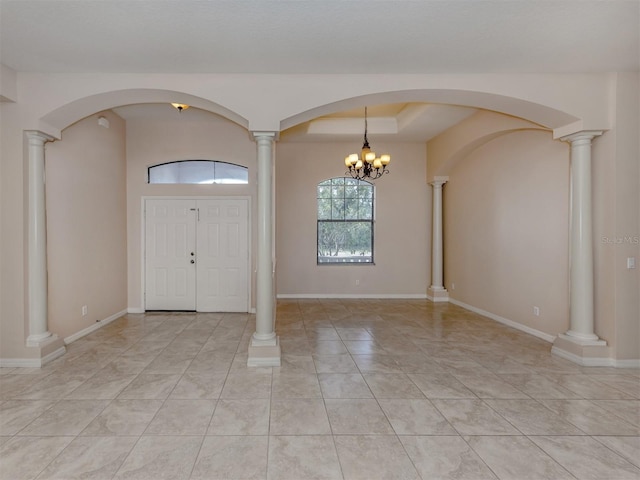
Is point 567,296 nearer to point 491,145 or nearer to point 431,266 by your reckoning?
point 491,145

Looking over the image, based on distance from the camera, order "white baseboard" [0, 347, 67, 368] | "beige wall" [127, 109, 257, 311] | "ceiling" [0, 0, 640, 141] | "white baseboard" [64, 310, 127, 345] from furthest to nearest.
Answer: "beige wall" [127, 109, 257, 311] → "white baseboard" [64, 310, 127, 345] → "white baseboard" [0, 347, 67, 368] → "ceiling" [0, 0, 640, 141]

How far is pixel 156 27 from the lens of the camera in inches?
109

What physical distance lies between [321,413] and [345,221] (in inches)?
199

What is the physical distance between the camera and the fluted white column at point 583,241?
3.73 m

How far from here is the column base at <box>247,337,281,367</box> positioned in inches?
142

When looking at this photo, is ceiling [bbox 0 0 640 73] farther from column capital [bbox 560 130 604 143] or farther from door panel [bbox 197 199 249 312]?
door panel [bbox 197 199 249 312]

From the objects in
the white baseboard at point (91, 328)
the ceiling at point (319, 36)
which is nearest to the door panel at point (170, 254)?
the white baseboard at point (91, 328)

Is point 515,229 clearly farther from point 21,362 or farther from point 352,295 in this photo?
point 21,362

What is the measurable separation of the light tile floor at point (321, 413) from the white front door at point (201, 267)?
1.57m

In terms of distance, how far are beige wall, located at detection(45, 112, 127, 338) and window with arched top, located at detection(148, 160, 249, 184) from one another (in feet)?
1.89

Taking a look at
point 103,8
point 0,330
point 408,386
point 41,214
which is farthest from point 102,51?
point 408,386

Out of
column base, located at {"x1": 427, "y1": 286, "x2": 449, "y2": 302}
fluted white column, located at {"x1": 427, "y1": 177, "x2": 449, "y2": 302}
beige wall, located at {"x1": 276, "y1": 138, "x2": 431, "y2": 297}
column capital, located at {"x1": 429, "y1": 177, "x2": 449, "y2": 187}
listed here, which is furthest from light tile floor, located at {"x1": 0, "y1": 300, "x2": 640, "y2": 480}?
column capital, located at {"x1": 429, "y1": 177, "x2": 449, "y2": 187}

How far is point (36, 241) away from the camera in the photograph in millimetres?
3668

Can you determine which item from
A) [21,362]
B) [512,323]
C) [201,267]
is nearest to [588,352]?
[512,323]
